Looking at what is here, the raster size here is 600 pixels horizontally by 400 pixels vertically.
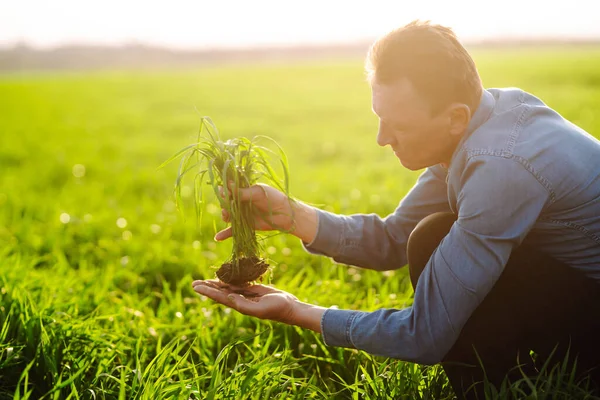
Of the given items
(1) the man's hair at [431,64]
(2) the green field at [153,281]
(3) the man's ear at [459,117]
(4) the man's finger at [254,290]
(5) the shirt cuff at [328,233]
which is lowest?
(2) the green field at [153,281]

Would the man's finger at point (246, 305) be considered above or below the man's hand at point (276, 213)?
below

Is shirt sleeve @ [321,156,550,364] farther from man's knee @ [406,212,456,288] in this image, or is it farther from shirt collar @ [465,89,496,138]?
man's knee @ [406,212,456,288]

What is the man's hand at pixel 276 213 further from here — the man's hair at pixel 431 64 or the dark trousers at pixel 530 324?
the dark trousers at pixel 530 324

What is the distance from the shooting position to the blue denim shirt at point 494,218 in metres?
2.00

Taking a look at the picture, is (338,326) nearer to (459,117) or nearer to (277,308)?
(277,308)

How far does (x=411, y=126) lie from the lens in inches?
86.8

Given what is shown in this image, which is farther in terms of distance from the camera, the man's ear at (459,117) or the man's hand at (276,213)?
the man's hand at (276,213)

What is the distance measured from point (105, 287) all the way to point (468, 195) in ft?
8.05

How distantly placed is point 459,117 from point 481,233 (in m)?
0.46

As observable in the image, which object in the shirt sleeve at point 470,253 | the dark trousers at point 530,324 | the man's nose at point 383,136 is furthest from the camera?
the man's nose at point 383,136

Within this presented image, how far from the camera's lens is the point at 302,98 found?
21.3 meters

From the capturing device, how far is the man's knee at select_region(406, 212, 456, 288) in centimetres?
241

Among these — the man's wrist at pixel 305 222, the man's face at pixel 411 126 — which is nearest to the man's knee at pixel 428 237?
the man's face at pixel 411 126

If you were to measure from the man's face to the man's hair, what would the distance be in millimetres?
32
